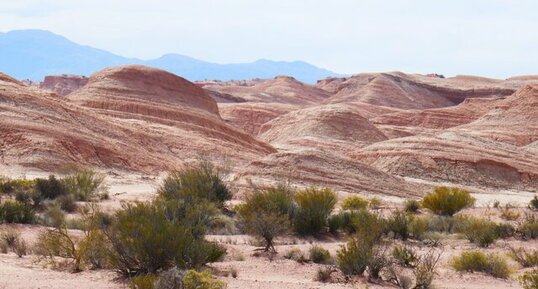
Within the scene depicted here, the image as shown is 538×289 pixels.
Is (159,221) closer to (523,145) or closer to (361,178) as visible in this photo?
(361,178)

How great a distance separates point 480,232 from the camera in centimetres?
1892

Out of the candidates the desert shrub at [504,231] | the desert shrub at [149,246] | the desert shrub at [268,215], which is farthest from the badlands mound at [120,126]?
the desert shrub at [149,246]

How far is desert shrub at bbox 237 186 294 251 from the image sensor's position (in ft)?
54.7

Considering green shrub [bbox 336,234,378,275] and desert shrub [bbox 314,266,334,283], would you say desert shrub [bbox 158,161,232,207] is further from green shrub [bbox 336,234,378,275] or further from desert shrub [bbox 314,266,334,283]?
desert shrub [bbox 314,266,334,283]

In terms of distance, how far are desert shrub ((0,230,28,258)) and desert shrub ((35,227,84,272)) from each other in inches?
10.2

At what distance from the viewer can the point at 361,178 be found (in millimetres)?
39688

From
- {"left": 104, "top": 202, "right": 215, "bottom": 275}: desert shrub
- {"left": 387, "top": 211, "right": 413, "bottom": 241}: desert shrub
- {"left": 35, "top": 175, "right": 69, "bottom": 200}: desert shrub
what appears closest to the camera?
{"left": 104, "top": 202, "right": 215, "bottom": 275}: desert shrub

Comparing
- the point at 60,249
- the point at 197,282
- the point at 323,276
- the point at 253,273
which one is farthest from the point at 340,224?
the point at 197,282

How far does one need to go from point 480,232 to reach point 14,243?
1115 cm

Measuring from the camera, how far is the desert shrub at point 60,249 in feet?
43.1

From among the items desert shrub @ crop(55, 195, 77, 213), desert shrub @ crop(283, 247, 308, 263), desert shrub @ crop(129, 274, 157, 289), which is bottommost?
desert shrub @ crop(55, 195, 77, 213)

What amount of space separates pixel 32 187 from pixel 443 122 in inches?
2518

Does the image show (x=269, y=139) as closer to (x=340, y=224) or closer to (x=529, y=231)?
(x=340, y=224)

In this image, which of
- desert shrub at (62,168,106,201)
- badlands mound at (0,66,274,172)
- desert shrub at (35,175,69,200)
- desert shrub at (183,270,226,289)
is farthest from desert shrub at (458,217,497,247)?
badlands mound at (0,66,274,172)
